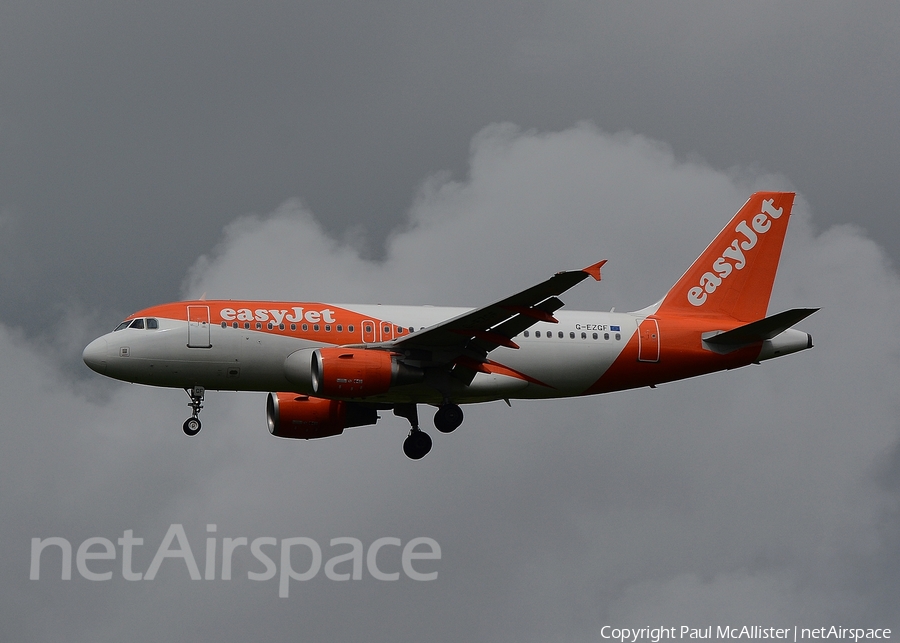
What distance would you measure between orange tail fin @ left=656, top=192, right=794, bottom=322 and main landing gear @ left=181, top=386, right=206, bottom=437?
15.0 m

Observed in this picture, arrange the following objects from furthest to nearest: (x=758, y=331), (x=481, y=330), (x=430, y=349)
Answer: (x=758, y=331) < (x=430, y=349) < (x=481, y=330)

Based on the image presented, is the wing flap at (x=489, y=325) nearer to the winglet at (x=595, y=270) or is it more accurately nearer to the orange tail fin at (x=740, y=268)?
the winglet at (x=595, y=270)

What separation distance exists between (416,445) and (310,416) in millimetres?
3694

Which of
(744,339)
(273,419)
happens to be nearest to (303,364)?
(273,419)

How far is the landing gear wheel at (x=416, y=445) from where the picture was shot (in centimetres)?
4494

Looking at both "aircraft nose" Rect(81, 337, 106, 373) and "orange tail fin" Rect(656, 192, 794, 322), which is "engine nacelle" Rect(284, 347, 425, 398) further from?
"orange tail fin" Rect(656, 192, 794, 322)

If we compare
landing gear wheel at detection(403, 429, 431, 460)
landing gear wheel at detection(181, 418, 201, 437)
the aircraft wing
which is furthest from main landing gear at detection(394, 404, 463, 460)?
landing gear wheel at detection(181, 418, 201, 437)

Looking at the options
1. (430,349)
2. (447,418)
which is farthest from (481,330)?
(447,418)

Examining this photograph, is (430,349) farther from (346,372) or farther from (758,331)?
(758,331)

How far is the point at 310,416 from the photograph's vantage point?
45969mm

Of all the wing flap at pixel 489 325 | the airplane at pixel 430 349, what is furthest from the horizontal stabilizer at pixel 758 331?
the wing flap at pixel 489 325

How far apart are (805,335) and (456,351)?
1184 cm

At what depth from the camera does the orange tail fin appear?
155ft

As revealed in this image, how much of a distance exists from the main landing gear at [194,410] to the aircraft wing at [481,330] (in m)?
5.61
